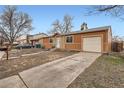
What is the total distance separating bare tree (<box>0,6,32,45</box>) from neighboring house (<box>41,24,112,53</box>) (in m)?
16.3

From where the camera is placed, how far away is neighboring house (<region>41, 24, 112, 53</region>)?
43.2 ft

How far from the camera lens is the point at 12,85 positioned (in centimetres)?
465

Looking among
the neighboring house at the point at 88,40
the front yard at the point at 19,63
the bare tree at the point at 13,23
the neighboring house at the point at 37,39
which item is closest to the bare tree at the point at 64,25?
the neighboring house at the point at 37,39

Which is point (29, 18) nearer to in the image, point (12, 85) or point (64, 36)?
point (64, 36)

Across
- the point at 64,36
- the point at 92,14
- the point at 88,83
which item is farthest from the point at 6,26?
the point at 88,83

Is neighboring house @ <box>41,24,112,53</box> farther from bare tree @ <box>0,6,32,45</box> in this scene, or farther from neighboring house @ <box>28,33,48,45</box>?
bare tree @ <box>0,6,32,45</box>

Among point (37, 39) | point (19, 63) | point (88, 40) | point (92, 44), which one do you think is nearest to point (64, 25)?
point (37, 39)

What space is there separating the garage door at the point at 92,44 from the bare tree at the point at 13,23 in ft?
Answer: 73.6

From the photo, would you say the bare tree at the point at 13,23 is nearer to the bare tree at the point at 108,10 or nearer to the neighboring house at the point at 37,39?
the neighboring house at the point at 37,39

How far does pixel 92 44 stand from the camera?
1431 cm

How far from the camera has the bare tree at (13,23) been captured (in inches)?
1237

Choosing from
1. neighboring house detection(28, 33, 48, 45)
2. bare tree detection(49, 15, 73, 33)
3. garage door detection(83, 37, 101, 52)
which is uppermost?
bare tree detection(49, 15, 73, 33)

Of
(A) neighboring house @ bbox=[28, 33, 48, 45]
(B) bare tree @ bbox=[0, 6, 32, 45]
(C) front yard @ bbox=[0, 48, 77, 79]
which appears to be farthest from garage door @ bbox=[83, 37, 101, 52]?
(B) bare tree @ bbox=[0, 6, 32, 45]

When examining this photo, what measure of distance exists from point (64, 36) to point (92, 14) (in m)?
11.2
